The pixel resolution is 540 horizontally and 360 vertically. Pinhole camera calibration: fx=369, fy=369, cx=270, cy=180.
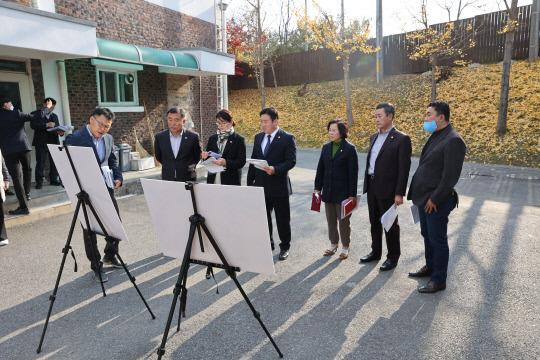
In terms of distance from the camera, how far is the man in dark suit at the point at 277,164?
4977 millimetres

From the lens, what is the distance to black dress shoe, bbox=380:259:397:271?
184 inches

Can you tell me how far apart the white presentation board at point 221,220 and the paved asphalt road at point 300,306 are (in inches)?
5.7

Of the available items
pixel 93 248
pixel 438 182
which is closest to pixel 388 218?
pixel 438 182

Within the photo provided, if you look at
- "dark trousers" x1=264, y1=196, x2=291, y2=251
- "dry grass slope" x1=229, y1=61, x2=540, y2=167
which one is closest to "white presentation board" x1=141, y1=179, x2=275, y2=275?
"dark trousers" x1=264, y1=196, x2=291, y2=251

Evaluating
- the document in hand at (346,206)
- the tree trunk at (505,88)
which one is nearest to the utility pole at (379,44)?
the tree trunk at (505,88)

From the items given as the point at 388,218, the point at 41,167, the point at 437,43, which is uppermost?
the point at 437,43

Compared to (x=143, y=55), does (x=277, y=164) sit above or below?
below

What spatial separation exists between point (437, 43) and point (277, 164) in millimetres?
15038

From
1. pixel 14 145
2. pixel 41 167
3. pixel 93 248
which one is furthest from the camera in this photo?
pixel 41 167

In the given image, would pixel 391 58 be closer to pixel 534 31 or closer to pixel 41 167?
pixel 534 31

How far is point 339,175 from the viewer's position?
497 centimetres

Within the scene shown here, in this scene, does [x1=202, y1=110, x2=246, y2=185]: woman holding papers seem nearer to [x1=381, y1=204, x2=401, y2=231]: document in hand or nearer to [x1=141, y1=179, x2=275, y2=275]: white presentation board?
[x1=381, y1=204, x2=401, y2=231]: document in hand

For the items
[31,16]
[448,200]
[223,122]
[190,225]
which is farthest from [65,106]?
[448,200]

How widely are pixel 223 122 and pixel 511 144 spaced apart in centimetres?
1204
